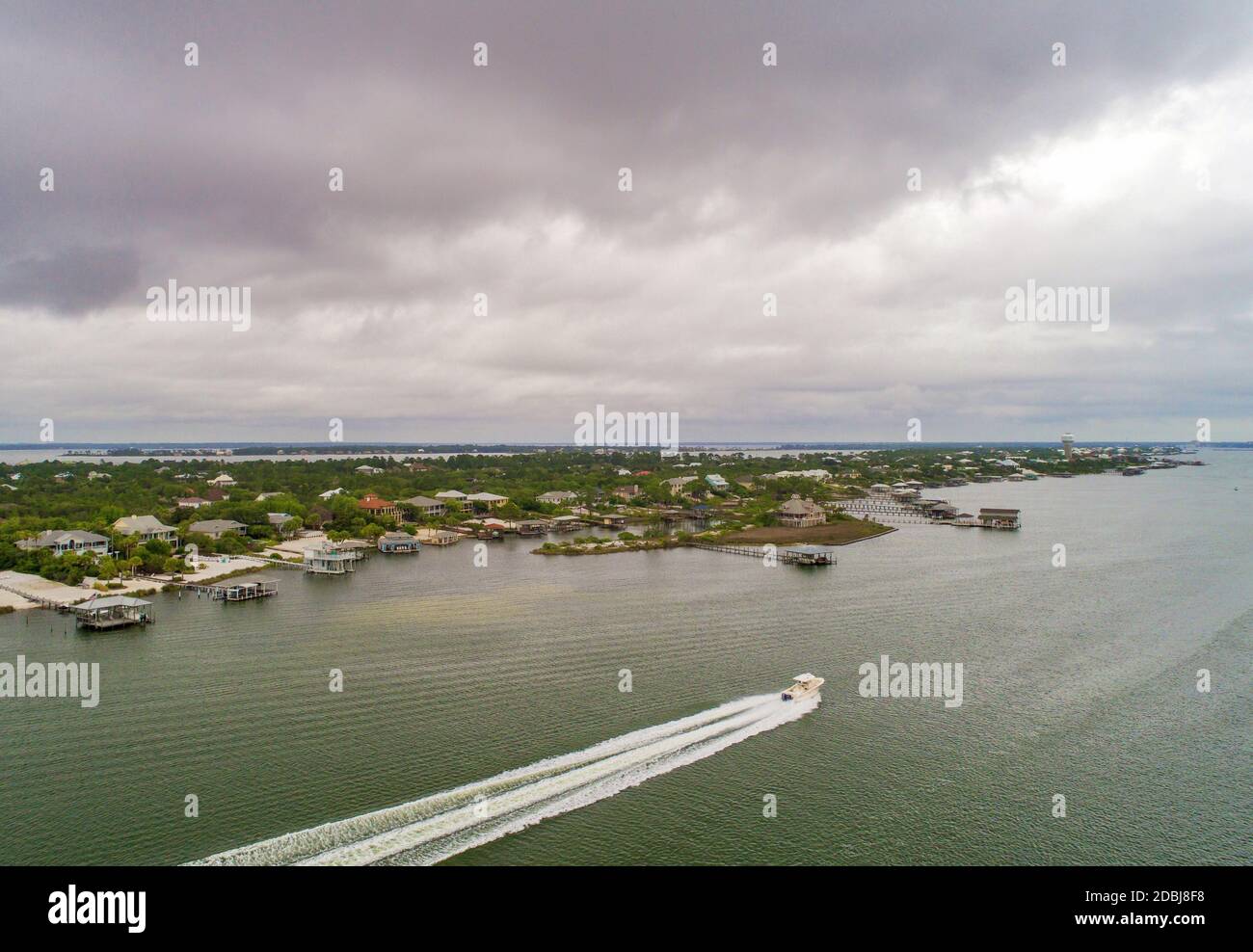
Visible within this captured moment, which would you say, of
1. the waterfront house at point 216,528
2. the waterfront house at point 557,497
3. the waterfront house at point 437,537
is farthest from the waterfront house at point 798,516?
the waterfront house at point 216,528

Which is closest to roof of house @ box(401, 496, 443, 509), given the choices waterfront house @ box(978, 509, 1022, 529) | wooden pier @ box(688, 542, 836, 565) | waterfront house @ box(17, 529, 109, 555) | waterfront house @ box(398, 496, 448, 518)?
waterfront house @ box(398, 496, 448, 518)

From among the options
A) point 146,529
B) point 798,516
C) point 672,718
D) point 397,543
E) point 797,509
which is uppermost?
point 146,529

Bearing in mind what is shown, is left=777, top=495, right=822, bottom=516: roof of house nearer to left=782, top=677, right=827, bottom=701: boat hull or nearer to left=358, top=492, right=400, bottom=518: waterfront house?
left=358, top=492, right=400, bottom=518: waterfront house

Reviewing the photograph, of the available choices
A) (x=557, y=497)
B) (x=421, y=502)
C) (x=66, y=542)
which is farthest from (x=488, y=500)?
(x=66, y=542)

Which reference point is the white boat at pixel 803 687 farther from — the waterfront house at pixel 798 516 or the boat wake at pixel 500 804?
the waterfront house at pixel 798 516

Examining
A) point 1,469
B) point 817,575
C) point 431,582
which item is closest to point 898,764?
point 817,575

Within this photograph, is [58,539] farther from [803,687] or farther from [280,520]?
[803,687]

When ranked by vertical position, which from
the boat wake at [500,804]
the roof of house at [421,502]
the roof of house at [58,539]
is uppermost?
the roof of house at [421,502]
